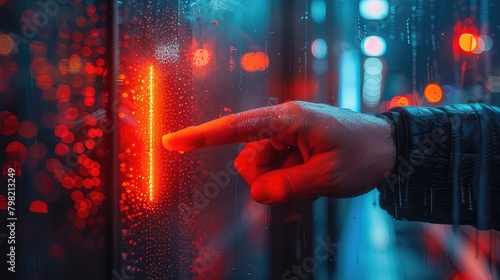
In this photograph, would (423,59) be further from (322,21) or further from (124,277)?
(124,277)

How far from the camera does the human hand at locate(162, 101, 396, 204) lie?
543mm

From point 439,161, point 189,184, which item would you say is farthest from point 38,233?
point 439,161

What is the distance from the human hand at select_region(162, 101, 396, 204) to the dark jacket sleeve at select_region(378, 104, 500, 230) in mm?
45

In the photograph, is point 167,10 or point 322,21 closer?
point 167,10

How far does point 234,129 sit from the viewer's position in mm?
542

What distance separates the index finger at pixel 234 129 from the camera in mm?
533

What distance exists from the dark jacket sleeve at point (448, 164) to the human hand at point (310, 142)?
0.04 m

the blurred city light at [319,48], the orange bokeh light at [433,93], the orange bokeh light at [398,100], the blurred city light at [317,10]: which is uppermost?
the blurred city light at [317,10]

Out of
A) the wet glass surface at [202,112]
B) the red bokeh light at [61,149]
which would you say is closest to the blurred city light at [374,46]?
the wet glass surface at [202,112]

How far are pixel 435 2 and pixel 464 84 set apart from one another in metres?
0.23

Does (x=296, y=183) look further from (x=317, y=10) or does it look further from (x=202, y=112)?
(x=317, y=10)

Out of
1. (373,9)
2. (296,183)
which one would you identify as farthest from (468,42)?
(296,183)

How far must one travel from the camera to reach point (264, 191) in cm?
58

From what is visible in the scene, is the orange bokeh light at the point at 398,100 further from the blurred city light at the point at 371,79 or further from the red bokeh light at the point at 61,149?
the red bokeh light at the point at 61,149
